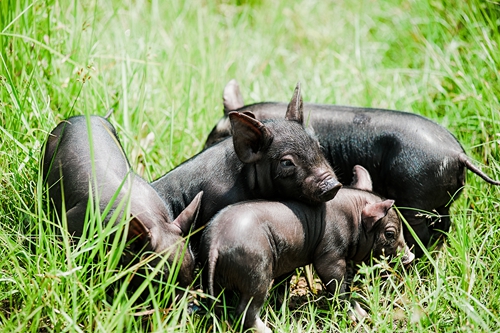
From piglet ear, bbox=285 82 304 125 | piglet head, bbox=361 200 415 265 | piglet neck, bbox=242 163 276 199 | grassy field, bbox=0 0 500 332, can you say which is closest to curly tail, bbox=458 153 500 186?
grassy field, bbox=0 0 500 332

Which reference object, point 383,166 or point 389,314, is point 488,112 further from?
point 389,314

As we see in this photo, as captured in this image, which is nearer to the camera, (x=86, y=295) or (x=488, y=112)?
(x=86, y=295)

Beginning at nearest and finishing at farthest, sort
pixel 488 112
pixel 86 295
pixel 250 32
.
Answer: pixel 86 295 → pixel 488 112 → pixel 250 32

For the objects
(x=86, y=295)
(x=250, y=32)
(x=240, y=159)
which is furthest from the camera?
(x=250, y=32)

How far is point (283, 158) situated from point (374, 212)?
654 mm

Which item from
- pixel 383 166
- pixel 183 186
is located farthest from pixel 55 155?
pixel 383 166

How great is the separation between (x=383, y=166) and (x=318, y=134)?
51cm

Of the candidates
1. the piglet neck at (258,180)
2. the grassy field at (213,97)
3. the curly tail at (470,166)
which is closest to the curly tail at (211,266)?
the grassy field at (213,97)

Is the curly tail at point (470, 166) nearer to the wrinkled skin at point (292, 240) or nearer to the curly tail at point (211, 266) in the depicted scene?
the wrinkled skin at point (292, 240)

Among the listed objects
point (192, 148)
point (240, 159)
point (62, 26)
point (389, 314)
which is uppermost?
point (62, 26)

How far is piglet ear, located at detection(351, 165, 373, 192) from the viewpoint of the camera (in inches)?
186

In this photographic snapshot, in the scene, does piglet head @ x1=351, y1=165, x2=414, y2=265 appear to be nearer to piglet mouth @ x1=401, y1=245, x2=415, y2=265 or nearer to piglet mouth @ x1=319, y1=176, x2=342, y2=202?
piglet mouth @ x1=401, y1=245, x2=415, y2=265

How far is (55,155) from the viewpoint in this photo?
4359mm

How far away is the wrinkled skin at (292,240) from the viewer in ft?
12.8
